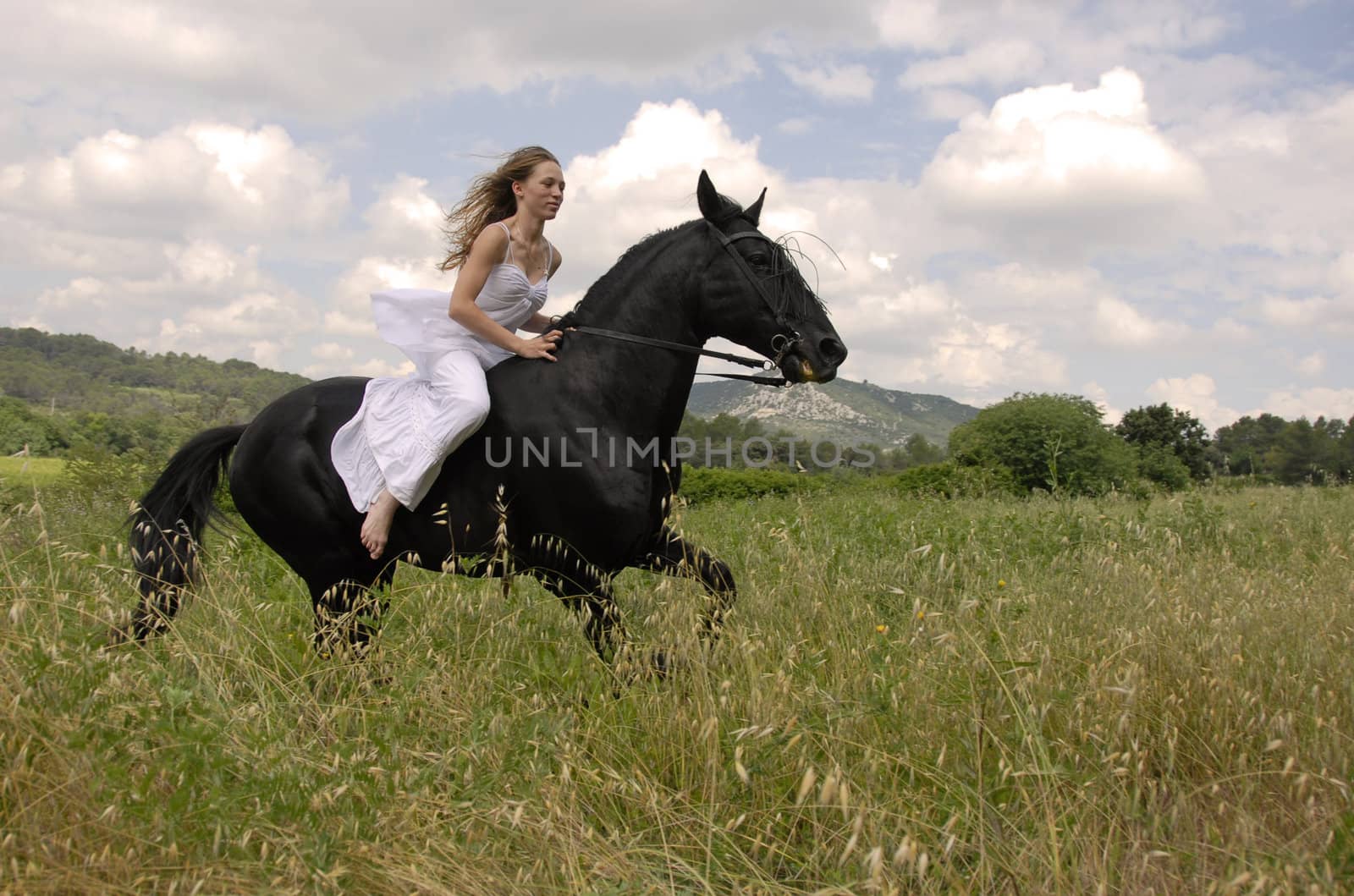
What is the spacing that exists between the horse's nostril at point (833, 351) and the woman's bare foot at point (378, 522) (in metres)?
2.16

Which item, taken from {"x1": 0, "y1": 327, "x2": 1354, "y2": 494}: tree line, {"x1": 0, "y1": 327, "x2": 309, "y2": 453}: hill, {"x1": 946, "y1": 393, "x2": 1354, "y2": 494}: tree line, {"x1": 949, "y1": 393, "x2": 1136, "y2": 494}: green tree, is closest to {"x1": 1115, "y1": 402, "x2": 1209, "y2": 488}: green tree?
{"x1": 0, "y1": 327, "x2": 1354, "y2": 494}: tree line

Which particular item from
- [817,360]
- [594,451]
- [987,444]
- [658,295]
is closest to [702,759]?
[594,451]

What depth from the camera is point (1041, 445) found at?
59.8 feet

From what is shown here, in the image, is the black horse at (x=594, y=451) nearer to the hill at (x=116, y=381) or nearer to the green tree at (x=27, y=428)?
the green tree at (x=27, y=428)

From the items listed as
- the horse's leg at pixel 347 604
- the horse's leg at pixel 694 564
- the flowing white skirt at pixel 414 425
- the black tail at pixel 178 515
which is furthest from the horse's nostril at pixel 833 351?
the black tail at pixel 178 515

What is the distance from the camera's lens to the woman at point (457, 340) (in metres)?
3.96

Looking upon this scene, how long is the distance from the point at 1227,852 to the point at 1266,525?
7.49 metres

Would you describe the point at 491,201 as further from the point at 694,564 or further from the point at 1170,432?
the point at 1170,432

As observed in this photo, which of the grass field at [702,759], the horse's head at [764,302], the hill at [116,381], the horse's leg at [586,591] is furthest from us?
the hill at [116,381]

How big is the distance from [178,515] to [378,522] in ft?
5.03

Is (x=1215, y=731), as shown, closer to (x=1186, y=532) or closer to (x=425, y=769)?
(x=425, y=769)

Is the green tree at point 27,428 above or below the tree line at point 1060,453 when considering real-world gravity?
below

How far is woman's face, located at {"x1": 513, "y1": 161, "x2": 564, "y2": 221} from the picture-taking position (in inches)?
168

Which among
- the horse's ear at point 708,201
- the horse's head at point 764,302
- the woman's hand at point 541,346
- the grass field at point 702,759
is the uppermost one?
the horse's ear at point 708,201
